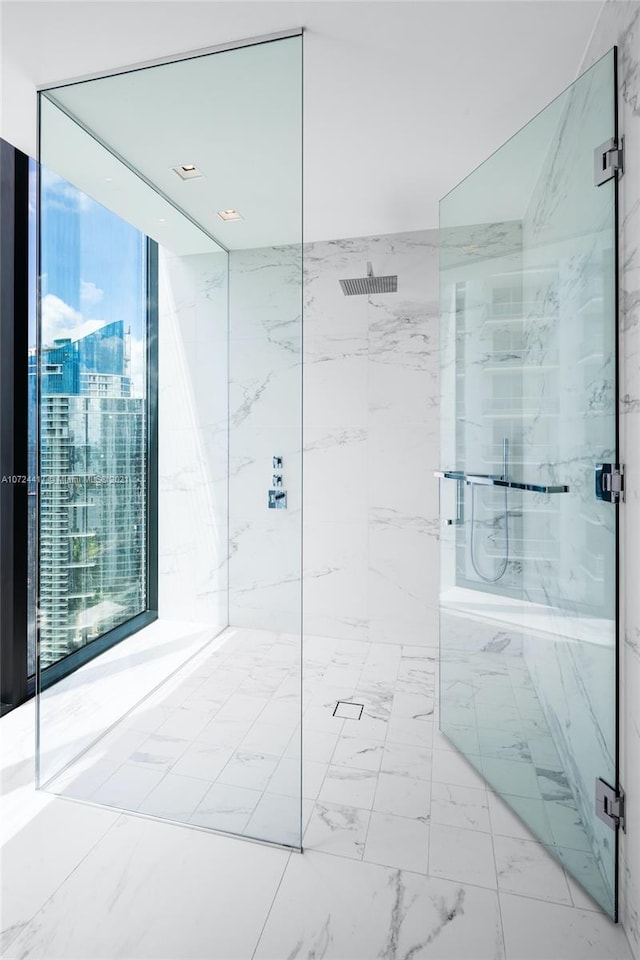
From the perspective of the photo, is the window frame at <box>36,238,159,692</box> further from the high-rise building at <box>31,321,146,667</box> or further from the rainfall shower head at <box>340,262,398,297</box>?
the rainfall shower head at <box>340,262,398,297</box>

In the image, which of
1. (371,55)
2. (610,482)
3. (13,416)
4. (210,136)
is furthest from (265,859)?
(371,55)

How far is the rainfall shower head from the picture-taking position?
2.97m

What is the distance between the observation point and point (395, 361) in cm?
339

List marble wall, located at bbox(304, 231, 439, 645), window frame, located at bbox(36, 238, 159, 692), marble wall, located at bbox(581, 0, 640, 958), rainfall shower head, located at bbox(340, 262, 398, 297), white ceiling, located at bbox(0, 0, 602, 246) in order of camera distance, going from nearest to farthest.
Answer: marble wall, located at bbox(581, 0, 640, 958) < white ceiling, located at bbox(0, 0, 602, 246) < window frame, located at bbox(36, 238, 159, 692) < rainfall shower head, located at bbox(340, 262, 398, 297) < marble wall, located at bbox(304, 231, 439, 645)

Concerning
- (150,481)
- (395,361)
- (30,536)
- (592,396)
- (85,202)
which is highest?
(85,202)

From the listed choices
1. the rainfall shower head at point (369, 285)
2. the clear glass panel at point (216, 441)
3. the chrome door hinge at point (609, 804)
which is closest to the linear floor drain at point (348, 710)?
the clear glass panel at point (216, 441)

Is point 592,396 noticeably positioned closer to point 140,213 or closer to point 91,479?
point 140,213

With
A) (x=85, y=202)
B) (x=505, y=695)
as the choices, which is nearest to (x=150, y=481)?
(x=85, y=202)

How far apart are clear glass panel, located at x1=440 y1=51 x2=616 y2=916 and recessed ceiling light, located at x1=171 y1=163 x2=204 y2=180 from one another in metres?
1.06

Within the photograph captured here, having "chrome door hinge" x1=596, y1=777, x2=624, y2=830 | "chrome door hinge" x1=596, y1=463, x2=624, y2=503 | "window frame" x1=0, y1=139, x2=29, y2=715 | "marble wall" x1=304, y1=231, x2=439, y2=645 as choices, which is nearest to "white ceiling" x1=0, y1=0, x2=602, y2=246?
"window frame" x1=0, y1=139, x2=29, y2=715

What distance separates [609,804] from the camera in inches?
56.6

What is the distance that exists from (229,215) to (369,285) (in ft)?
4.90

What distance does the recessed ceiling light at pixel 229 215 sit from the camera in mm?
1679

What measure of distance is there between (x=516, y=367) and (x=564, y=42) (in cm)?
103
